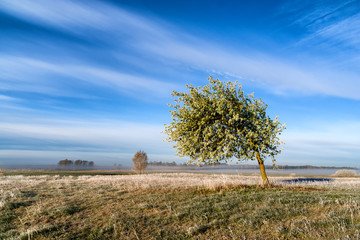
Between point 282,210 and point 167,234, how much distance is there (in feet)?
19.5

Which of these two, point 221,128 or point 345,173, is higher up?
point 221,128

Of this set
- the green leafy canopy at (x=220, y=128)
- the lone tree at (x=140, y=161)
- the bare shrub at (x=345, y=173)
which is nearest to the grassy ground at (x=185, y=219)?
the green leafy canopy at (x=220, y=128)

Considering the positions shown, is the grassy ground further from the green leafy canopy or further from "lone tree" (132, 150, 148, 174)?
"lone tree" (132, 150, 148, 174)

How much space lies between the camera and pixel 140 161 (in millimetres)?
82938

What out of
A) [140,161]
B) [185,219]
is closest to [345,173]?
[140,161]

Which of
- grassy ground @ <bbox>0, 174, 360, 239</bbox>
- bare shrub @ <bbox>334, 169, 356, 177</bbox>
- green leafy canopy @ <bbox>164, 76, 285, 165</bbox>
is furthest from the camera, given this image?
bare shrub @ <bbox>334, 169, 356, 177</bbox>

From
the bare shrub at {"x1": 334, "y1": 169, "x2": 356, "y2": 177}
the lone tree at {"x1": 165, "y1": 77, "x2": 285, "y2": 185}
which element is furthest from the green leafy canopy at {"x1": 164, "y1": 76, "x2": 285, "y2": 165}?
the bare shrub at {"x1": 334, "y1": 169, "x2": 356, "y2": 177}

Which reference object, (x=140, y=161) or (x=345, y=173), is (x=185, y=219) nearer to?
(x=140, y=161)

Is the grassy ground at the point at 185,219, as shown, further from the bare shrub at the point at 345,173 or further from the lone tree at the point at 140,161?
the bare shrub at the point at 345,173

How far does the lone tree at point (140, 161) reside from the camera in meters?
82.7

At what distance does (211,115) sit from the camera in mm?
20375

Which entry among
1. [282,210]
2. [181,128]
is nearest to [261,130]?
[181,128]

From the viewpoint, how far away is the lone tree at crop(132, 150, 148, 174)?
8269cm

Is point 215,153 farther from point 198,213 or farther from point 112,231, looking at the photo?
point 112,231
